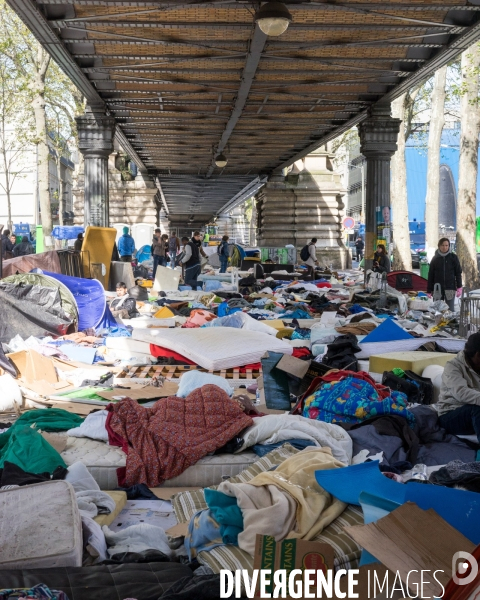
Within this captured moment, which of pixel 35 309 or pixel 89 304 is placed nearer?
pixel 35 309

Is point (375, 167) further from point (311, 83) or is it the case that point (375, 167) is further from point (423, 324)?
point (423, 324)

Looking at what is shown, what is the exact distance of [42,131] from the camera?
26.6 meters

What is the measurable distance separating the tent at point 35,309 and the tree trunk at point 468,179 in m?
12.4

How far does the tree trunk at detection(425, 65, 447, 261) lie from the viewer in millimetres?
27000

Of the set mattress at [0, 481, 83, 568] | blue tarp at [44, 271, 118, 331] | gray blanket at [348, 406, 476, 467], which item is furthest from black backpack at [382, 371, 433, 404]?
blue tarp at [44, 271, 118, 331]

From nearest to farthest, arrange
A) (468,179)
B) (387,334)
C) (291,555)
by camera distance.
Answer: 1. (291,555)
2. (387,334)
3. (468,179)

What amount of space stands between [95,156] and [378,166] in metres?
6.49

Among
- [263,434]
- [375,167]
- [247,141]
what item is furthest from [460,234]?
[263,434]

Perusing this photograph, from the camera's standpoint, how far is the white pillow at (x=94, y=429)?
5.90 m

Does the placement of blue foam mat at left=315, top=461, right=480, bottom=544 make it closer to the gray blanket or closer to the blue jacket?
the gray blanket

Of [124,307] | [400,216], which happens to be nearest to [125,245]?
[400,216]

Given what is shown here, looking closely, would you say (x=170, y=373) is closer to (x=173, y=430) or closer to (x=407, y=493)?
(x=173, y=430)

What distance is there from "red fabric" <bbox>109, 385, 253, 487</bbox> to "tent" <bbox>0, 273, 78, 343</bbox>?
5223mm

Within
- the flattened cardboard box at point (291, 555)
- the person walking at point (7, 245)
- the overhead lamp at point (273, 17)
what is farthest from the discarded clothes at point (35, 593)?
the person walking at point (7, 245)
